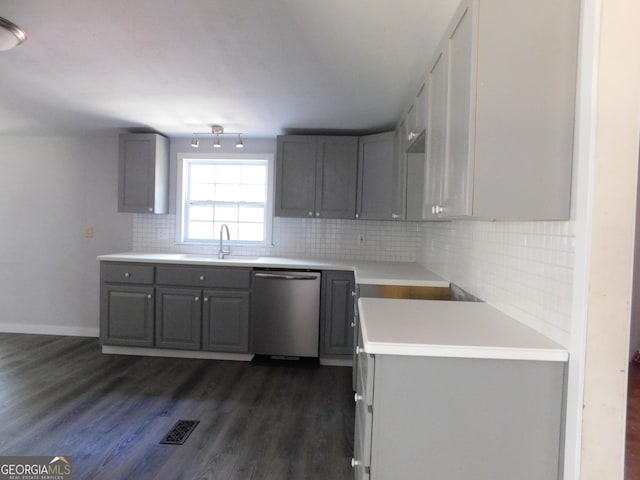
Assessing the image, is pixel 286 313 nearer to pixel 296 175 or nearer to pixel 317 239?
pixel 317 239

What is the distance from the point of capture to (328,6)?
1652mm

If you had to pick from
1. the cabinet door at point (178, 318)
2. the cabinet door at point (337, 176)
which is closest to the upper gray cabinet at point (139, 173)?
the cabinet door at point (178, 318)

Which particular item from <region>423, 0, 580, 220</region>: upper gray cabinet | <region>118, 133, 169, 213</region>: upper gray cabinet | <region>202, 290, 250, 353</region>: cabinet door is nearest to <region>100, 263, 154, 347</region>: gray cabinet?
<region>202, 290, 250, 353</region>: cabinet door

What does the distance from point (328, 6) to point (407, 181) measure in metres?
1.58

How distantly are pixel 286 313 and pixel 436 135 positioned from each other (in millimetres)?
2183

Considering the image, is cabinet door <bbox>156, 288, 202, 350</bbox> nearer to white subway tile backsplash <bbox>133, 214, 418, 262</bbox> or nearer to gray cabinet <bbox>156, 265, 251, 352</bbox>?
gray cabinet <bbox>156, 265, 251, 352</bbox>

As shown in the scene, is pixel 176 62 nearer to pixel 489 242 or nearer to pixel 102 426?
pixel 489 242

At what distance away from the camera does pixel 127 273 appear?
141 inches

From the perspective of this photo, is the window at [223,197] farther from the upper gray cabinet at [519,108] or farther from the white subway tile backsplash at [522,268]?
the upper gray cabinet at [519,108]

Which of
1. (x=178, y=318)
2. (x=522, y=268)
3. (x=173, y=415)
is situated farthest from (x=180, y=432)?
(x=522, y=268)

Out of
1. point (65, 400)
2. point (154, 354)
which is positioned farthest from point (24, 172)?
point (65, 400)

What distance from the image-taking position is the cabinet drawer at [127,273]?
140 inches

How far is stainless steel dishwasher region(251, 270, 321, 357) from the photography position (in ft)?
11.2

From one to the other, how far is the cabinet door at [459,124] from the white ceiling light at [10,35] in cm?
A: 205
